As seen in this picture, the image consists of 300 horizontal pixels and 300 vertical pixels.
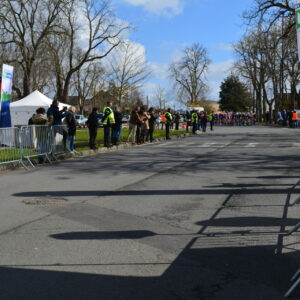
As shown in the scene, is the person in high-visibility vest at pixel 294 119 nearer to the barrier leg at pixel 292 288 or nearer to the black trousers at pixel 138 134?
the black trousers at pixel 138 134

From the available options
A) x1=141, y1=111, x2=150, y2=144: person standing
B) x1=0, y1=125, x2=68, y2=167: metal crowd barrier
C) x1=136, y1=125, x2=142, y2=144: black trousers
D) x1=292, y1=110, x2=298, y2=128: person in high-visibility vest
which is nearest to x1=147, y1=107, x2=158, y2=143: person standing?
x1=141, y1=111, x2=150, y2=144: person standing

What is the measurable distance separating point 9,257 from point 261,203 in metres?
4.47

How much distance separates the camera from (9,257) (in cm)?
493

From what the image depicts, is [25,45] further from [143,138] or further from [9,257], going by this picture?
[9,257]

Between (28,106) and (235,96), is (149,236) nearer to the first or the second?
(28,106)

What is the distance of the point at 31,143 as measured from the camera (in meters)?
13.9

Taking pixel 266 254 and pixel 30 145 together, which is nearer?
pixel 266 254

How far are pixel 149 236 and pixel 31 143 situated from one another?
9.12 metres

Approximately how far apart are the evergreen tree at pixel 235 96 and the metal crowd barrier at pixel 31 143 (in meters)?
85.7

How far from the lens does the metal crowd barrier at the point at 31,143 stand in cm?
1309

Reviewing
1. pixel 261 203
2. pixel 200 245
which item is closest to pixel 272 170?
pixel 261 203

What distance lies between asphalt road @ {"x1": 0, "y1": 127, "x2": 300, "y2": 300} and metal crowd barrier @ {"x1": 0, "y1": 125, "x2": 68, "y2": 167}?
2.10 m

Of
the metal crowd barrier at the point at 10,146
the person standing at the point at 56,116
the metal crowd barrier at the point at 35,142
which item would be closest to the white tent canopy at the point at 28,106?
the person standing at the point at 56,116

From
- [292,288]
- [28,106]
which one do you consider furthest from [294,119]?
[292,288]
